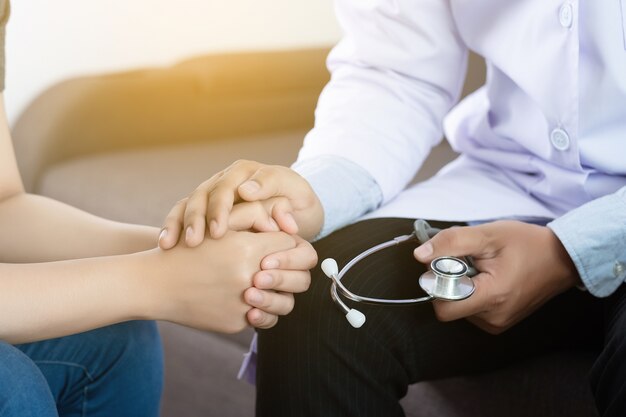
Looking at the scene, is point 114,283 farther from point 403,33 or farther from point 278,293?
point 403,33

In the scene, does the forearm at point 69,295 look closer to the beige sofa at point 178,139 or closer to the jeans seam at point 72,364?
the jeans seam at point 72,364

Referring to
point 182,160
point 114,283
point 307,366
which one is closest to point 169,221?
point 114,283

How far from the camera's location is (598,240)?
741mm

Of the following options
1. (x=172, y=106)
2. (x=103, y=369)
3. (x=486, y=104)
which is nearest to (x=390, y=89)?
(x=486, y=104)

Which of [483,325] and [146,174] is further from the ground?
[483,325]

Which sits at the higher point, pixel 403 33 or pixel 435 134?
pixel 403 33

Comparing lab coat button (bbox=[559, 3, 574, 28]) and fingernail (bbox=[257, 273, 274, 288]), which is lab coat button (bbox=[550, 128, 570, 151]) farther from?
fingernail (bbox=[257, 273, 274, 288])

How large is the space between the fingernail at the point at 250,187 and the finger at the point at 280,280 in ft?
0.24

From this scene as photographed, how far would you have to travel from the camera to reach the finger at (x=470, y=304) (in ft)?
2.33

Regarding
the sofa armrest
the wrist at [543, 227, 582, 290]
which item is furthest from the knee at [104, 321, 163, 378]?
the sofa armrest

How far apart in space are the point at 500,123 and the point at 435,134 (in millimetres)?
96

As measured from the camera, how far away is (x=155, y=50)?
5.76 ft

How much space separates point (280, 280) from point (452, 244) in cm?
15

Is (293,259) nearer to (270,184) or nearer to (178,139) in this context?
(270,184)
